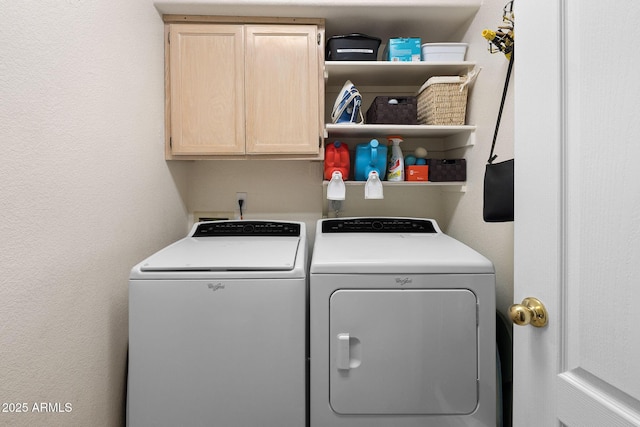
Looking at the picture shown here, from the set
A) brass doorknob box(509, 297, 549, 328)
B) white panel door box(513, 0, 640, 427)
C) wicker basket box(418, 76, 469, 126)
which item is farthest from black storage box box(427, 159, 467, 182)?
brass doorknob box(509, 297, 549, 328)

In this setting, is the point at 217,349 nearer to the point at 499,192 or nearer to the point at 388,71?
the point at 499,192

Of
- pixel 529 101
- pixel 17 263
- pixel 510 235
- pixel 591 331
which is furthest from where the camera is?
pixel 510 235

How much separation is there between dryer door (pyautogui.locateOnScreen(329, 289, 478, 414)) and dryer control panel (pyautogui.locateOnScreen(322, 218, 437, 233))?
2.30ft

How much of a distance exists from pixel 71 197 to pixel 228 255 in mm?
596

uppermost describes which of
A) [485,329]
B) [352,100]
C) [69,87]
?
[352,100]

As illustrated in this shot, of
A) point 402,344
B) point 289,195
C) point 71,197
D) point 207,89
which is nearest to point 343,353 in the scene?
point 402,344

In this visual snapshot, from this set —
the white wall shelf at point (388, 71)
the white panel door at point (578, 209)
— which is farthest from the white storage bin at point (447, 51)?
the white panel door at point (578, 209)

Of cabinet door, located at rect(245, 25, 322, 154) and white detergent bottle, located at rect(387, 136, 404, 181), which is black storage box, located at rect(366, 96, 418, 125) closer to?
white detergent bottle, located at rect(387, 136, 404, 181)

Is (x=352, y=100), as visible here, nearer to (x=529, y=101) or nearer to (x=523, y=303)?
(x=529, y=101)

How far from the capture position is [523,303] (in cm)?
79

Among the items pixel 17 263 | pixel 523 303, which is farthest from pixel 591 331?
pixel 17 263

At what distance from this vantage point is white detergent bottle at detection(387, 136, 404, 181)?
6.65 feet

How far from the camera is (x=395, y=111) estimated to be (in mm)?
1960

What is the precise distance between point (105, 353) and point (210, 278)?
53 centimetres
